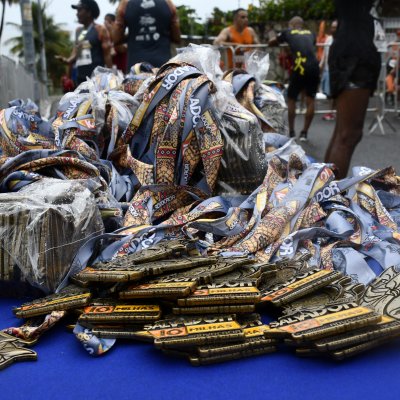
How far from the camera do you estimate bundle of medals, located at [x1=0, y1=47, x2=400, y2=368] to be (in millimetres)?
1473

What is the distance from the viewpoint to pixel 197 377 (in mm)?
1370

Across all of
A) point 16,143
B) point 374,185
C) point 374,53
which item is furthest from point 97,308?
point 374,53

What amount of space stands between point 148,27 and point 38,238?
350cm

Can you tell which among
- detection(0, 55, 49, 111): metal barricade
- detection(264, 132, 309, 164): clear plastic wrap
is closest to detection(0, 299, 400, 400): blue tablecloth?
detection(264, 132, 309, 164): clear plastic wrap

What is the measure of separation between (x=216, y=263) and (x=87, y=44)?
4795 mm

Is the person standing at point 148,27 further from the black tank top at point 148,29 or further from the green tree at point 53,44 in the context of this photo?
the green tree at point 53,44

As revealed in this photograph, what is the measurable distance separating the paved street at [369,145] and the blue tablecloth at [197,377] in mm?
4210

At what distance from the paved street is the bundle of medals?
324 cm

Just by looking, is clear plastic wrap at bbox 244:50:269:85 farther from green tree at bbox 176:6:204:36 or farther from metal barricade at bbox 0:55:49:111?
green tree at bbox 176:6:204:36

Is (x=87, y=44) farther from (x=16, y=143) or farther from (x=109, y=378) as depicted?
(x=109, y=378)

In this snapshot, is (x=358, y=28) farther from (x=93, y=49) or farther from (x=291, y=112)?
(x=291, y=112)

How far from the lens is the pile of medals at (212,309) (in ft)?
4.61

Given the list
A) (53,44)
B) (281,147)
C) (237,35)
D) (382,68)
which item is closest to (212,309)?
(281,147)

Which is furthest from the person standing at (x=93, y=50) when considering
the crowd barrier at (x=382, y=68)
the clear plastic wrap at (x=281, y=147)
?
the clear plastic wrap at (x=281, y=147)
